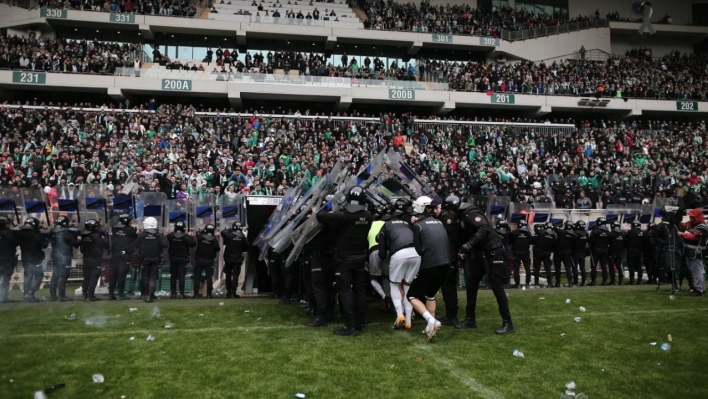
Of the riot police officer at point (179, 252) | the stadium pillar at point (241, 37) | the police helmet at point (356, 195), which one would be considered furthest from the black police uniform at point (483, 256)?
the stadium pillar at point (241, 37)

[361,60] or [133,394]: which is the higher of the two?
[361,60]

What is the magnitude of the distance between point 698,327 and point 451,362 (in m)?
4.66

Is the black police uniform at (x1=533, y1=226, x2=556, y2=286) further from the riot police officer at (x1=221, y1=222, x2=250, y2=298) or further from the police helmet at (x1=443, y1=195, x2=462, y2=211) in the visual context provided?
the riot police officer at (x1=221, y1=222, x2=250, y2=298)

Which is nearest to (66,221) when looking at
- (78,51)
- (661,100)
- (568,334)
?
(568,334)

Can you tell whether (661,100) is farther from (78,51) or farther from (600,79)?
(78,51)

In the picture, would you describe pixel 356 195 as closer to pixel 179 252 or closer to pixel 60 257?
pixel 179 252

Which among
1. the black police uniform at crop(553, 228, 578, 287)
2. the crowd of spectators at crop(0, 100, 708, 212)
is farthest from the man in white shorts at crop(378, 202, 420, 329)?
the crowd of spectators at crop(0, 100, 708, 212)

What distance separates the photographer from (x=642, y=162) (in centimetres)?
2788

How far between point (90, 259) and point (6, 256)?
152 centimetres

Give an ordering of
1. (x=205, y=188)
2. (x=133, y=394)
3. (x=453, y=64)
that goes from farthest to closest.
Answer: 1. (x=453, y=64)
2. (x=205, y=188)
3. (x=133, y=394)

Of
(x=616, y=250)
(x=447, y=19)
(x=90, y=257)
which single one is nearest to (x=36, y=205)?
(x=90, y=257)

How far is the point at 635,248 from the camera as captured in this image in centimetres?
1441

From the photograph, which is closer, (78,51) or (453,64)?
(78,51)

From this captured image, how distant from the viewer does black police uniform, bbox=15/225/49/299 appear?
10.7 meters
